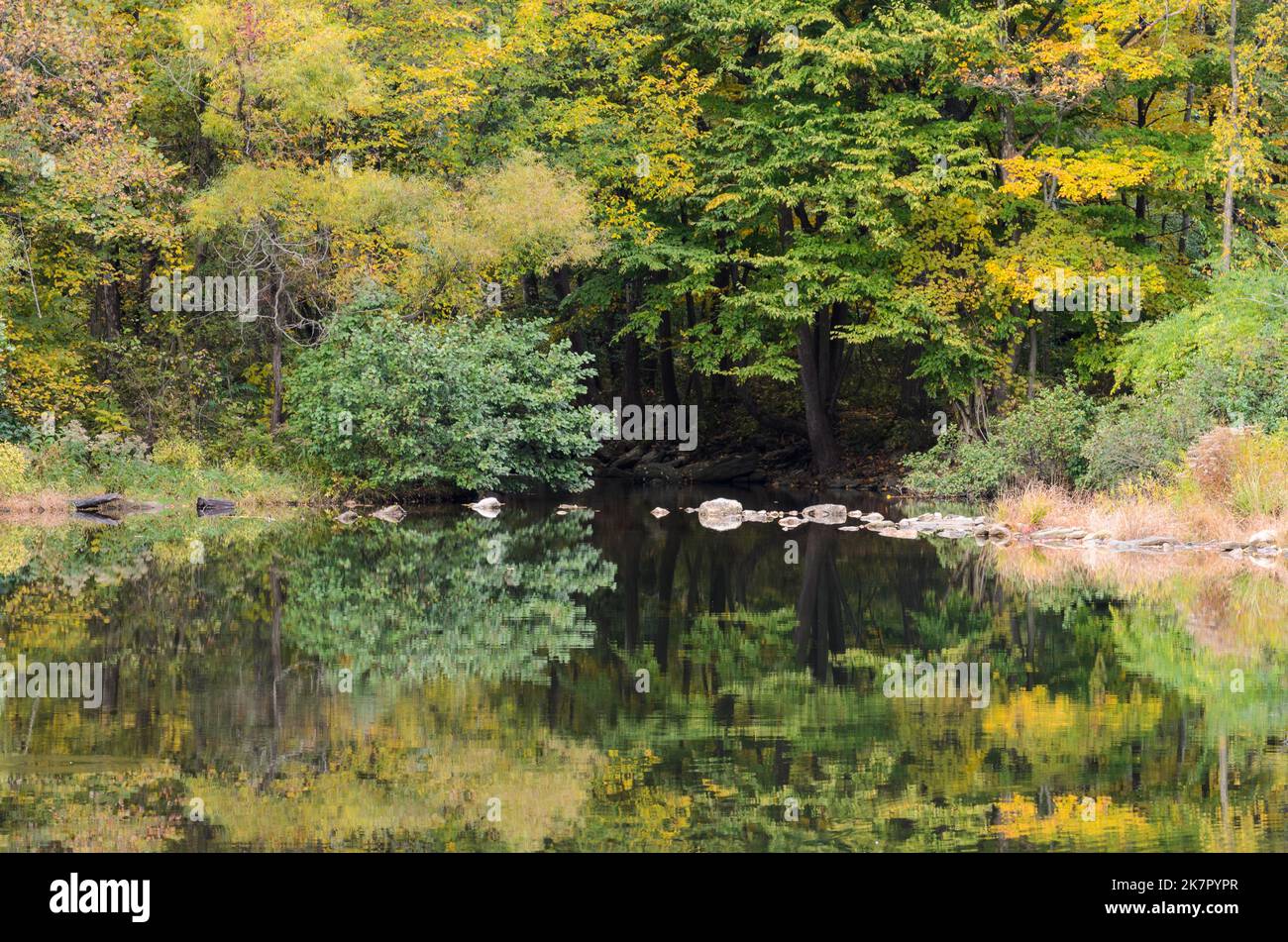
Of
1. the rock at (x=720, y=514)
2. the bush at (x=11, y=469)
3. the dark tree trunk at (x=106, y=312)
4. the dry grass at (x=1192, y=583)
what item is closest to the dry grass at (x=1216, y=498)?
the dry grass at (x=1192, y=583)

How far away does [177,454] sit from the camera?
2888cm

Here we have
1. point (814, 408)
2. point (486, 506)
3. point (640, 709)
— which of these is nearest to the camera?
point (640, 709)

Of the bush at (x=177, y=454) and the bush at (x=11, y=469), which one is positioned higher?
the bush at (x=177, y=454)

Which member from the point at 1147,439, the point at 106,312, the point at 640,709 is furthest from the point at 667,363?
the point at 640,709

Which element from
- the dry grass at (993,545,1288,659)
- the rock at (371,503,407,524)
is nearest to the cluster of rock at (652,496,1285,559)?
the dry grass at (993,545,1288,659)

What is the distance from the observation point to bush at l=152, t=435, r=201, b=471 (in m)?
28.7

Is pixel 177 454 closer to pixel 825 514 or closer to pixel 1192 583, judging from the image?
pixel 825 514

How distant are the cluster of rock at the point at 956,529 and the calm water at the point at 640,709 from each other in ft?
5.83

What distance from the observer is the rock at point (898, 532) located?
23188mm

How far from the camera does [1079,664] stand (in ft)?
36.5

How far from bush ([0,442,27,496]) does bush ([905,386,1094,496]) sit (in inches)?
665

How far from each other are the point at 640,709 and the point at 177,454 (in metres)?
21.4

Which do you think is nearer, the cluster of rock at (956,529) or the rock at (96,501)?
the cluster of rock at (956,529)

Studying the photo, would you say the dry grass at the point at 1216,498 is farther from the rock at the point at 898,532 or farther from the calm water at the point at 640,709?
the rock at the point at 898,532
